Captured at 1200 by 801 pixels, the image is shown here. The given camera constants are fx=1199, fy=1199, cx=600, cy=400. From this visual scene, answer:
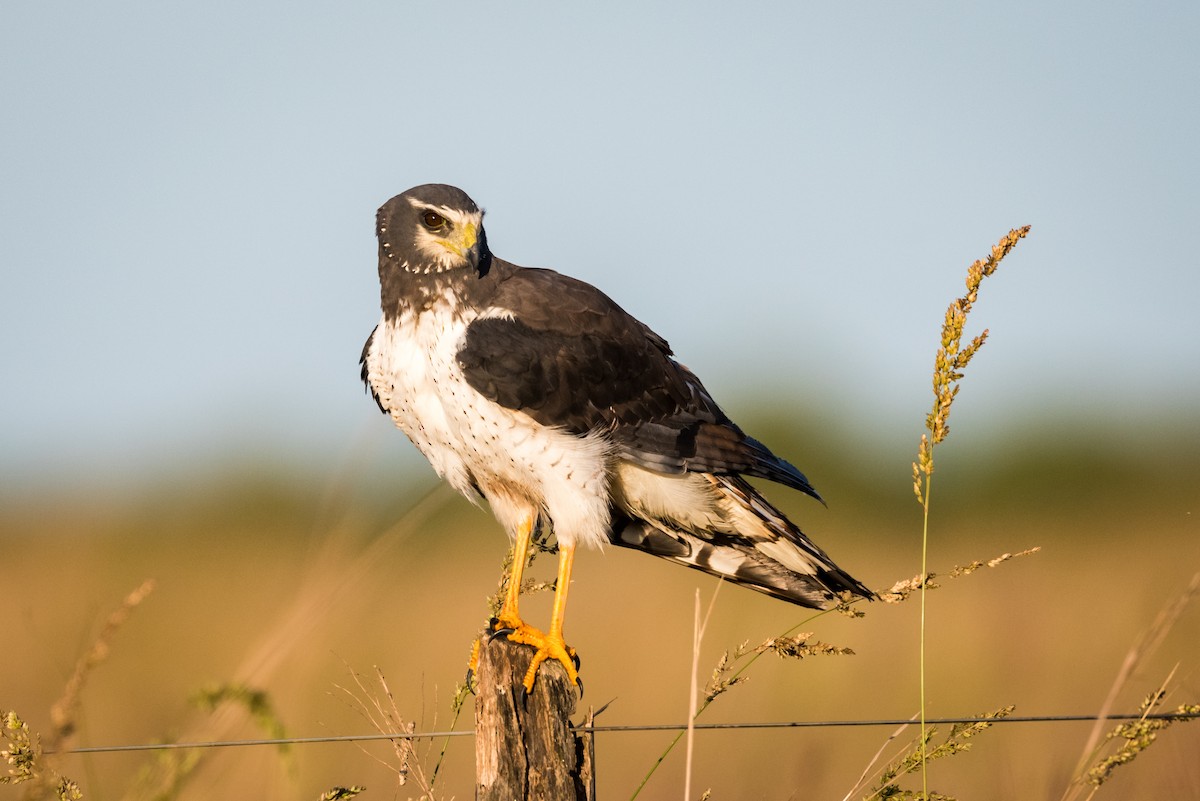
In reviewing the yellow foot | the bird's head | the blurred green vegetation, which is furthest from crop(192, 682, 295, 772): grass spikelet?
the bird's head

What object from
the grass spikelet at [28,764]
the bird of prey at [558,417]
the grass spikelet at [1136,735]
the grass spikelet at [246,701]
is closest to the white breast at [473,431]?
the bird of prey at [558,417]

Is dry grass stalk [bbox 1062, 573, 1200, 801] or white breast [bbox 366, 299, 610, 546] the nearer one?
dry grass stalk [bbox 1062, 573, 1200, 801]

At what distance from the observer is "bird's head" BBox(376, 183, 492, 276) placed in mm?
4223

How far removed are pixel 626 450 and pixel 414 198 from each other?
120 centimetres

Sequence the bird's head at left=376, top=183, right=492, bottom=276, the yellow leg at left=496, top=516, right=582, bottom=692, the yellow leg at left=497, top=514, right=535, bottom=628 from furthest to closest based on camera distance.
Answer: the bird's head at left=376, top=183, right=492, bottom=276, the yellow leg at left=497, top=514, right=535, bottom=628, the yellow leg at left=496, top=516, right=582, bottom=692

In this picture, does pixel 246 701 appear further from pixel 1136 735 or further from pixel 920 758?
pixel 1136 735

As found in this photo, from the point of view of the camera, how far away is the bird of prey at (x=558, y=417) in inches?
160

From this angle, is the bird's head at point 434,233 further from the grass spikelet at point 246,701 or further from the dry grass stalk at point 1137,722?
the dry grass stalk at point 1137,722

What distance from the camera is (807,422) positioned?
66.4ft

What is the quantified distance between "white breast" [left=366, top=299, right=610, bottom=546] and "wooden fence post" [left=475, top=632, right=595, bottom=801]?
1.17 metres

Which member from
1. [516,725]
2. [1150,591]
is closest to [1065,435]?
[1150,591]

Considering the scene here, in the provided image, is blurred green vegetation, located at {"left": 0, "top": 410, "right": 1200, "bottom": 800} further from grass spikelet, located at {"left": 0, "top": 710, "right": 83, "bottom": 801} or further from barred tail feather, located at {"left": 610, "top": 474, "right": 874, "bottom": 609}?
barred tail feather, located at {"left": 610, "top": 474, "right": 874, "bottom": 609}

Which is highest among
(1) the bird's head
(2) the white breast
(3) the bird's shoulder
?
(1) the bird's head

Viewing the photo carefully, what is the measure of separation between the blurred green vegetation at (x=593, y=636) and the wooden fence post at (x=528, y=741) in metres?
0.48
